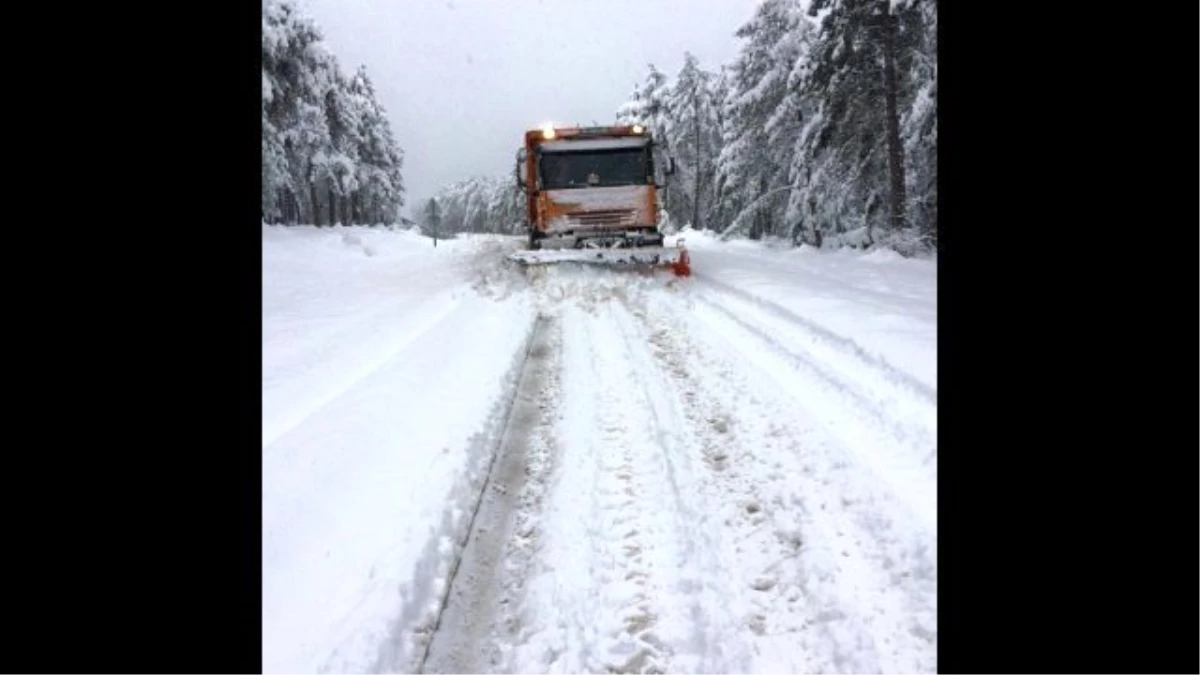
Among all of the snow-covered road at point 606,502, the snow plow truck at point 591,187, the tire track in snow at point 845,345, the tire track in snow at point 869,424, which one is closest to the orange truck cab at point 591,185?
the snow plow truck at point 591,187

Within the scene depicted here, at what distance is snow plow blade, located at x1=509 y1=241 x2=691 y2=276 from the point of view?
15141 millimetres

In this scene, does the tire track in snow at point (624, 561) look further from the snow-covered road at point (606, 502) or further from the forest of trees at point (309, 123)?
the forest of trees at point (309, 123)

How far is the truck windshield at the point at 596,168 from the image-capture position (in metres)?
16.7

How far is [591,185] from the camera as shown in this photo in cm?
1670

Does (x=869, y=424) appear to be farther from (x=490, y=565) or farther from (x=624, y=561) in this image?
(x=490, y=565)

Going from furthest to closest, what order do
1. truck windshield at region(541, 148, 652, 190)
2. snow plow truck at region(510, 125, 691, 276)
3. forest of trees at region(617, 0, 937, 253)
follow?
forest of trees at region(617, 0, 937, 253) < truck windshield at region(541, 148, 652, 190) < snow plow truck at region(510, 125, 691, 276)

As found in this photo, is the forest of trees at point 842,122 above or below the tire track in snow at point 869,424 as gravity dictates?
above

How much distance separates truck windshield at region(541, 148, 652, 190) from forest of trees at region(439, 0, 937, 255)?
84 centimetres

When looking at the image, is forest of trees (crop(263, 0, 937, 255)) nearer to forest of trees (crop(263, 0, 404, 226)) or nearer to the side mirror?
forest of trees (crop(263, 0, 404, 226))

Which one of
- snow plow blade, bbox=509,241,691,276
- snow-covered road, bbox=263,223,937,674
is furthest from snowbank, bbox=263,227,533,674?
snow plow blade, bbox=509,241,691,276

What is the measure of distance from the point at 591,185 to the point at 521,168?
154 centimetres

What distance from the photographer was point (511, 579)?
3473mm

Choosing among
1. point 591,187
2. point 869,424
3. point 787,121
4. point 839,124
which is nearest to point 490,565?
point 869,424
